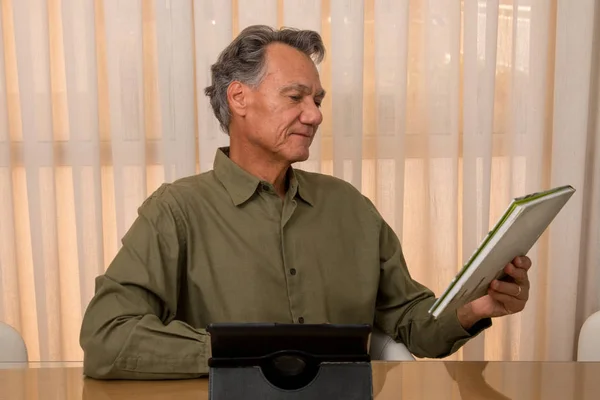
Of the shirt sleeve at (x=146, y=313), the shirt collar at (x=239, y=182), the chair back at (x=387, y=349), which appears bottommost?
the chair back at (x=387, y=349)

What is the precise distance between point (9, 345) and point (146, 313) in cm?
38

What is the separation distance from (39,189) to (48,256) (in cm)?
22

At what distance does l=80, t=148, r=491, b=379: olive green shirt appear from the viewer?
6.00 ft

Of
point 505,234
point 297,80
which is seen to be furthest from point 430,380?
point 297,80

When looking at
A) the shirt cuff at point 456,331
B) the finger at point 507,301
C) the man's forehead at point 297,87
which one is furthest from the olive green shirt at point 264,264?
the man's forehead at point 297,87

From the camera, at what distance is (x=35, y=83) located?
260 cm

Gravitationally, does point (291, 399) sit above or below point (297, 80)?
below

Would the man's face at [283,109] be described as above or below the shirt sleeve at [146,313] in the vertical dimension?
above

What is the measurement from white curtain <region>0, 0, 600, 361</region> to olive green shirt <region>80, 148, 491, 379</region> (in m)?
0.58

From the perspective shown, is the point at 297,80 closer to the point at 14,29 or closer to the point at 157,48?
the point at 157,48

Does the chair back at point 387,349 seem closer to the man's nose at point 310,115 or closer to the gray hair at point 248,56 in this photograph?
the man's nose at point 310,115

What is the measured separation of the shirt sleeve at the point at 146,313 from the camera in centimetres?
147

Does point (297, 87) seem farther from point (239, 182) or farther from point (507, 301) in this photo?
point (507, 301)

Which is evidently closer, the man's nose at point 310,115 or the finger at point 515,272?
the finger at point 515,272
